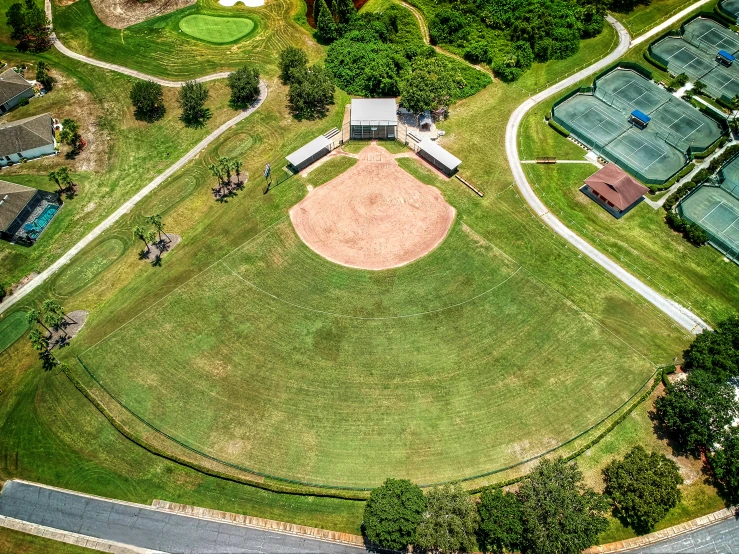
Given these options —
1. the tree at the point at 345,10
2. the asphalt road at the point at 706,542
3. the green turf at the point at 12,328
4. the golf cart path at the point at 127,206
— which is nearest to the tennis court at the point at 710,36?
the tree at the point at 345,10

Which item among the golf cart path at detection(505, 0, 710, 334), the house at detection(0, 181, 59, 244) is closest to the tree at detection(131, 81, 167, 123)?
the house at detection(0, 181, 59, 244)

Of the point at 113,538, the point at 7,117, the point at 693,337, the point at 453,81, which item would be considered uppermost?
the point at 453,81

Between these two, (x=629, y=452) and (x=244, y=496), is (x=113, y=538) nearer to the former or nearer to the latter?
(x=244, y=496)

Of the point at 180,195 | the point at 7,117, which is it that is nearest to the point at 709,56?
the point at 180,195

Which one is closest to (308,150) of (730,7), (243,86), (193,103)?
(243,86)

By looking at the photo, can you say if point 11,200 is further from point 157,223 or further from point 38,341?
point 38,341

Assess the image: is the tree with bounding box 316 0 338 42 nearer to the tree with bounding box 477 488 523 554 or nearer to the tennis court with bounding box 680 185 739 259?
the tennis court with bounding box 680 185 739 259
